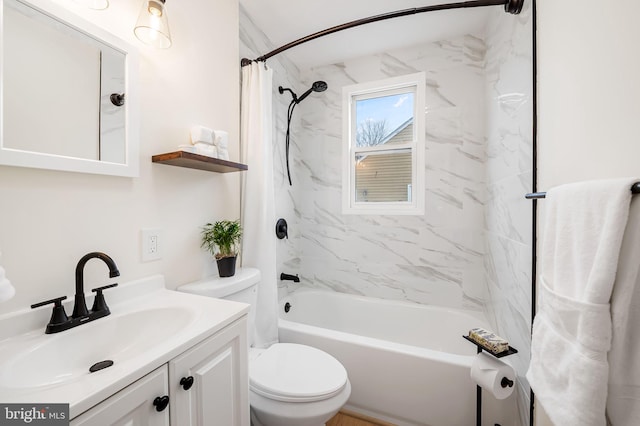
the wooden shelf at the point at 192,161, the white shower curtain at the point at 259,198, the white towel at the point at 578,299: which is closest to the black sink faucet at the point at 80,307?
the wooden shelf at the point at 192,161

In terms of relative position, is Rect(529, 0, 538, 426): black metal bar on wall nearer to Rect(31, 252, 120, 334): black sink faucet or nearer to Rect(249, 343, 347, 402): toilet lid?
Rect(249, 343, 347, 402): toilet lid

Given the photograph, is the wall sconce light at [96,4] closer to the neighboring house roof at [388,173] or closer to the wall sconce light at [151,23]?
the wall sconce light at [151,23]

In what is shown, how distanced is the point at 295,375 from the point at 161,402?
703mm

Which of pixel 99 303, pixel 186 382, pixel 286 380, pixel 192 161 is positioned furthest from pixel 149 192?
pixel 286 380

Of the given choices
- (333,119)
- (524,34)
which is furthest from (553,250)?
(333,119)

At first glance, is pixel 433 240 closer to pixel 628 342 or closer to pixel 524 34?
pixel 524 34

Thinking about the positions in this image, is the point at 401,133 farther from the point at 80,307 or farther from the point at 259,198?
the point at 80,307

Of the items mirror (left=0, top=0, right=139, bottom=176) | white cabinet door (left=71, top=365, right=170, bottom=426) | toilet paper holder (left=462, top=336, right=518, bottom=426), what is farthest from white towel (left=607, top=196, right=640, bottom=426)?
mirror (left=0, top=0, right=139, bottom=176)

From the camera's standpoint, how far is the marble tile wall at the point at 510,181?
1.16 metres

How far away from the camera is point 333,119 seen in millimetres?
2441

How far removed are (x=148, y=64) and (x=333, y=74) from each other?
173 centimetres

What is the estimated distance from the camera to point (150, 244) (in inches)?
43.1

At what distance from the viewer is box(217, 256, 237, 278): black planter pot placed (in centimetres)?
132

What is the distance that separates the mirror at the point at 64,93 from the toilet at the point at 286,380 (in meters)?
0.68
